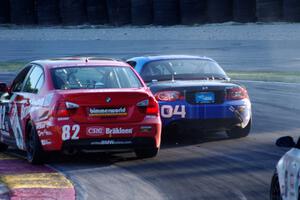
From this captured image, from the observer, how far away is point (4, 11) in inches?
1591

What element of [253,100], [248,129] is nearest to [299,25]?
[253,100]

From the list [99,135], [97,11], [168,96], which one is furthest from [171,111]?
[97,11]

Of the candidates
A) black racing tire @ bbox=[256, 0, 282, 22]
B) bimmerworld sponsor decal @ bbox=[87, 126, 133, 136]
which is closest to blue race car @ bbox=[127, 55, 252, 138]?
bimmerworld sponsor decal @ bbox=[87, 126, 133, 136]

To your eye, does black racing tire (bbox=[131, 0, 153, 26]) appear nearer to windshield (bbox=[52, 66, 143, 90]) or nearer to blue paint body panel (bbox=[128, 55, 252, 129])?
blue paint body panel (bbox=[128, 55, 252, 129])

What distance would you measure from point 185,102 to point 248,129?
121 centimetres

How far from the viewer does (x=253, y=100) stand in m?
21.4

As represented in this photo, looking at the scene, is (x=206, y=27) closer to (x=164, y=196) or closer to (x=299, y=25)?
(x=299, y=25)

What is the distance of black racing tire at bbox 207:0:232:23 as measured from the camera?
34466 mm

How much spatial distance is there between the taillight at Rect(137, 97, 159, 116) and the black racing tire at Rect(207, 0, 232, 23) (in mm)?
22198

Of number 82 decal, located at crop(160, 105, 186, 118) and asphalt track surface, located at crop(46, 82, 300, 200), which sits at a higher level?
number 82 decal, located at crop(160, 105, 186, 118)

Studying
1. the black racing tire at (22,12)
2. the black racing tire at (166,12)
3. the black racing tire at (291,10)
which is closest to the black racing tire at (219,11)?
the black racing tire at (166,12)

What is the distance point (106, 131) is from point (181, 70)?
341cm

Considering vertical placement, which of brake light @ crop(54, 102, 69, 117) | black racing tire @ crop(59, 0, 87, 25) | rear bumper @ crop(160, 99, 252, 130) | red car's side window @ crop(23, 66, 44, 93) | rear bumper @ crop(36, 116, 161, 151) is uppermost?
red car's side window @ crop(23, 66, 44, 93)

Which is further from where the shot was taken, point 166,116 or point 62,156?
point 166,116
